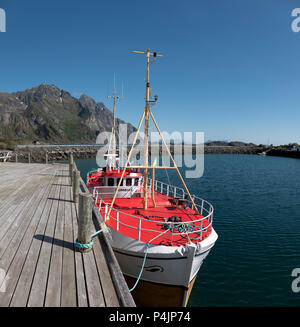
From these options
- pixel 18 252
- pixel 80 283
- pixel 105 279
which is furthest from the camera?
pixel 18 252

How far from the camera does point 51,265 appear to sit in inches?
192

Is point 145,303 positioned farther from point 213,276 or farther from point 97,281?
point 97,281

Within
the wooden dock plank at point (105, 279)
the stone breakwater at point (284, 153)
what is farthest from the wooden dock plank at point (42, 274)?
the stone breakwater at point (284, 153)

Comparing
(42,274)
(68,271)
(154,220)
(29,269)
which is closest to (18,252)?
(29,269)

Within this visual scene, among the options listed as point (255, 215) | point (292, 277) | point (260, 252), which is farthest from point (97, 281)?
point (255, 215)

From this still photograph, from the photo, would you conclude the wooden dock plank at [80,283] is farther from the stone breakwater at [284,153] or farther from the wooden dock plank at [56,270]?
the stone breakwater at [284,153]

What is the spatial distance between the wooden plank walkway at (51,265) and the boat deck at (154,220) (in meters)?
2.16

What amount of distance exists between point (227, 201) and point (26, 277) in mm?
24301

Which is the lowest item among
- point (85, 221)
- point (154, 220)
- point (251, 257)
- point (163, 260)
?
point (251, 257)

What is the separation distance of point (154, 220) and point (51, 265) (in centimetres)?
609

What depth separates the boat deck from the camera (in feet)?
27.7

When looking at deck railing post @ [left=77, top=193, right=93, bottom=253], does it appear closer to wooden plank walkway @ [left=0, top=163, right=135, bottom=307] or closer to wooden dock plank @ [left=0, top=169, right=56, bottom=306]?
wooden plank walkway @ [left=0, top=163, right=135, bottom=307]

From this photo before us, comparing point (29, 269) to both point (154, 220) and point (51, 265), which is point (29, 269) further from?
point (154, 220)

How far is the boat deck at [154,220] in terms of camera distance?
845 cm
